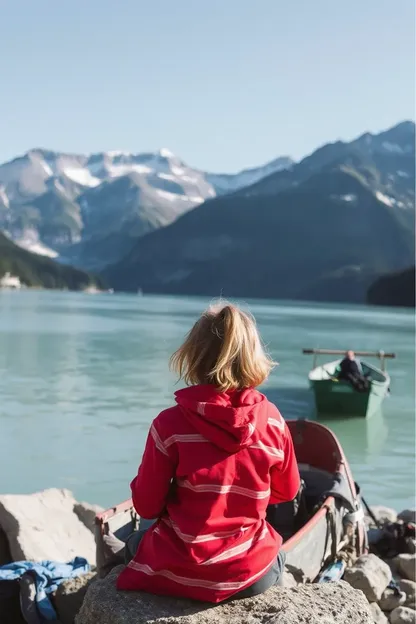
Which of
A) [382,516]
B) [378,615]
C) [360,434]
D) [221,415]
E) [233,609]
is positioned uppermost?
[221,415]

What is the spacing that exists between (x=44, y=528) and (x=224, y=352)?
15.7 feet

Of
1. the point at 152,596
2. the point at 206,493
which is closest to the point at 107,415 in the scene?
the point at 152,596

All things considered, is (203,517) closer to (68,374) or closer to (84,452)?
(84,452)

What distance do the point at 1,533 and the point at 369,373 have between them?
2123cm

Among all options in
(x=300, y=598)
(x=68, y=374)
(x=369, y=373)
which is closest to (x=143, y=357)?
(x=68, y=374)

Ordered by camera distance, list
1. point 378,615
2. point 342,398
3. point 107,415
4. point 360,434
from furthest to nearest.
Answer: point 342,398
point 107,415
point 360,434
point 378,615

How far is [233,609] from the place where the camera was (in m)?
3.33

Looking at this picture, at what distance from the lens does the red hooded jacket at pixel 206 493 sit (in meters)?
3.25

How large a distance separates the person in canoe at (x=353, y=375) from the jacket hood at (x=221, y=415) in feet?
64.5

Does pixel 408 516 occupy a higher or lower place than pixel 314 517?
lower

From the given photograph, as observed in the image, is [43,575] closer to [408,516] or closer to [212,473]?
[212,473]

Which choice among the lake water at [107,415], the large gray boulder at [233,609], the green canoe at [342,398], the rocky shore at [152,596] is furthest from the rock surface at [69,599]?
the green canoe at [342,398]

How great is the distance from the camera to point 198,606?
3330mm

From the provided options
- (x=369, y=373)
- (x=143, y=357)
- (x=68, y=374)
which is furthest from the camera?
(x=143, y=357)
